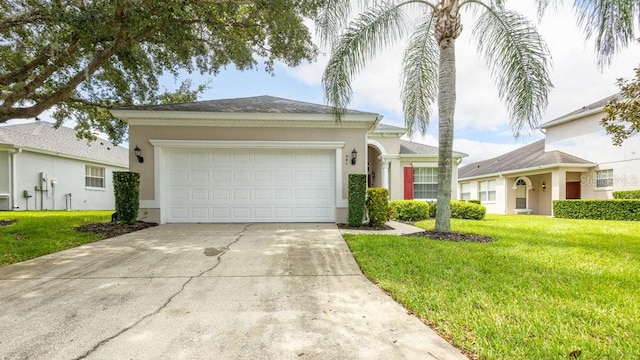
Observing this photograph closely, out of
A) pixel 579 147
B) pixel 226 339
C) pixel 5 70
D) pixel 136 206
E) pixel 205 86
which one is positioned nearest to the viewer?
pixel 226 339

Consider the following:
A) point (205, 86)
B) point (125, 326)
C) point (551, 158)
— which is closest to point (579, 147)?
point (551, 158)

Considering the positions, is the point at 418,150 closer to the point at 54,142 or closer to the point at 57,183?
the point at 57,183

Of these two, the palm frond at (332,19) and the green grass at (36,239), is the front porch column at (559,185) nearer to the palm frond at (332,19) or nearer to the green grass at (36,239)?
the palm frond at (332,19)

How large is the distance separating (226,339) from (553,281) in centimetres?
386

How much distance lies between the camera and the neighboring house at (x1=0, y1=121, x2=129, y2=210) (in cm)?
1271

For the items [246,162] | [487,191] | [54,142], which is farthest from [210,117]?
[487,191]

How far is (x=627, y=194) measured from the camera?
39.2 ft

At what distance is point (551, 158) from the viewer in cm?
1495

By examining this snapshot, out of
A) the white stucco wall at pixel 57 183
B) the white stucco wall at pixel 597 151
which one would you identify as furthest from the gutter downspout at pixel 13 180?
the white stucco wall at pixel 597 151

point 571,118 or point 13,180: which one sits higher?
point 571,118

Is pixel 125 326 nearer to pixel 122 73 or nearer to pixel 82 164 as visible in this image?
pixel 122 73

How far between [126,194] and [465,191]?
22.7 meters

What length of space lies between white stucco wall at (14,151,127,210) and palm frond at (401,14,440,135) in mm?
17516

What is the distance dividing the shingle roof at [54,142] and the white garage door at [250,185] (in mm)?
6803
